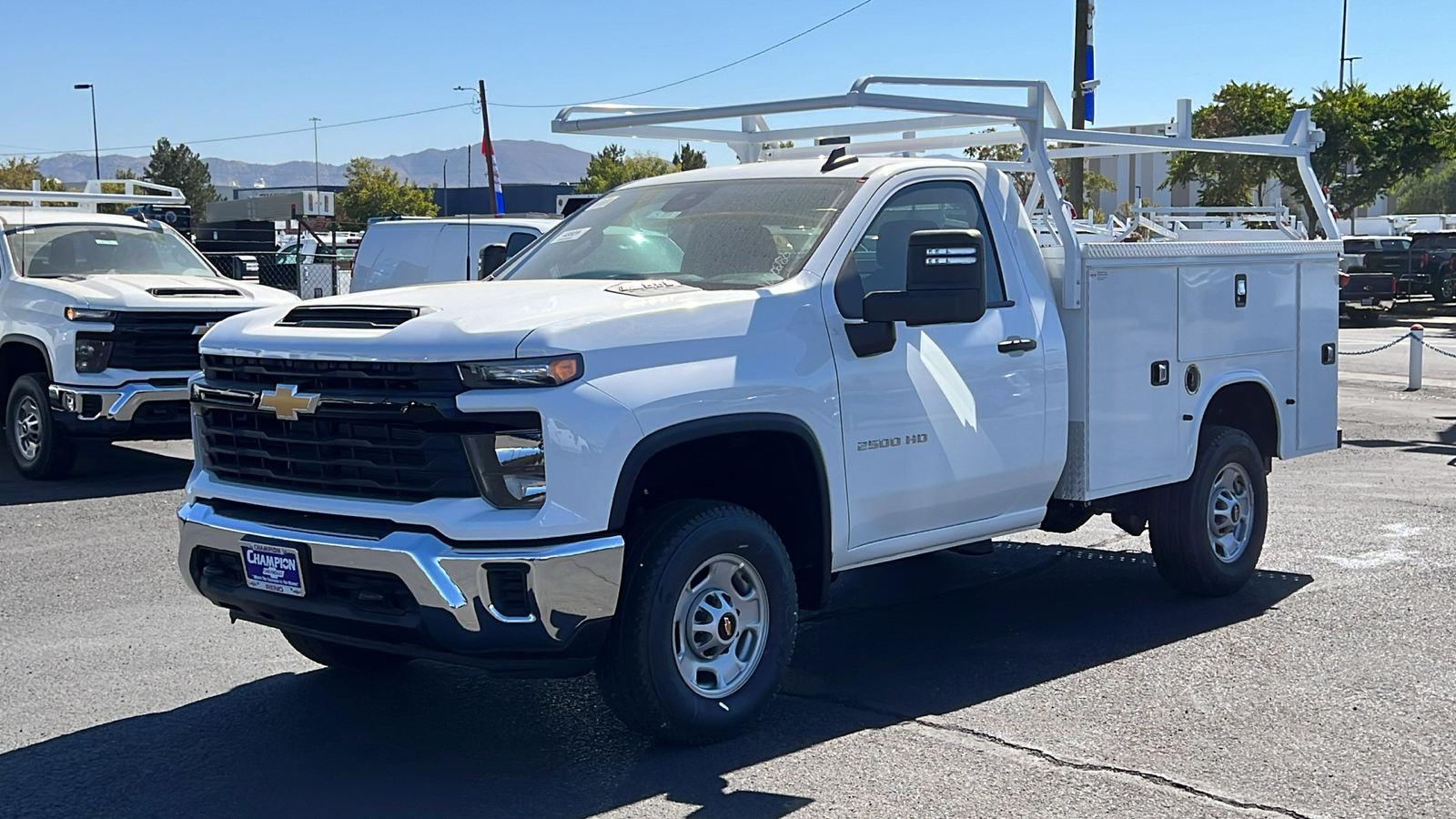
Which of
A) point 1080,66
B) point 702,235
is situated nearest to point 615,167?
point 1080,66

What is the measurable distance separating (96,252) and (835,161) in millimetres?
8413

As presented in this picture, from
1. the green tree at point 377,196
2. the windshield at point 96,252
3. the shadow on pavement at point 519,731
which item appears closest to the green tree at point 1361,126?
the windshield at point 96,252

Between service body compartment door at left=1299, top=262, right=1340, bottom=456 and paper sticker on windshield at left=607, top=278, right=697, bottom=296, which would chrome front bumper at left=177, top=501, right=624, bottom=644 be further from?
service body compartment door at left=1299, top=262, right=1340, bottom=456

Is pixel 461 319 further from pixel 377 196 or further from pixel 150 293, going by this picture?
pixel 377 196

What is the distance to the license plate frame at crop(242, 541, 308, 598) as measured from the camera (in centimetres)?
500

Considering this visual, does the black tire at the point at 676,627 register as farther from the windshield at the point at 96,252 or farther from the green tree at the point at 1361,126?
the green tree at the point at 1361,126

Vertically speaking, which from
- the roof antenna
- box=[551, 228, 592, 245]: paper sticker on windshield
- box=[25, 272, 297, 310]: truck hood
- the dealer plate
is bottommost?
the dealer plate

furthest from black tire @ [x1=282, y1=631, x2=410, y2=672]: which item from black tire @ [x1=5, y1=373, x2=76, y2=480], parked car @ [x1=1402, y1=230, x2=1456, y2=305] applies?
parked car @ [x1=1402, y1=230, x2=1456, y2=305]

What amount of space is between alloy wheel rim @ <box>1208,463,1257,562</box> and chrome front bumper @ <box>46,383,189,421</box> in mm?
7039

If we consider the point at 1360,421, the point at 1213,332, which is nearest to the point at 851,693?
the point at 1213,332

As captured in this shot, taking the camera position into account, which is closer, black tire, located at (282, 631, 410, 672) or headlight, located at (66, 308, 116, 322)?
black tire, located at (282, 631, 410, 672)

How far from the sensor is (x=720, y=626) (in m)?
5.32

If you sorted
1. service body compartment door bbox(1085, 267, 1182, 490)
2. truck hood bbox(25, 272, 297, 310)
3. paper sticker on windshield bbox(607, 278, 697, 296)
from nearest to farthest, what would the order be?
paper sticker on windshield bbox(607, 278, 697, 296) < service body compartment door bbox(1085, 267, 1182, 490) < truck hood bbox(25, 272, 297, 310)

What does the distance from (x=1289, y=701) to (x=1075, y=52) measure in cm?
2000
